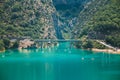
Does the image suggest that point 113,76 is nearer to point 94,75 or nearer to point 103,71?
point 94,75

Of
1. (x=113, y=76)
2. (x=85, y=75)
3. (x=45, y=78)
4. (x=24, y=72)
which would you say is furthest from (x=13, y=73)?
(x=113, y=76)

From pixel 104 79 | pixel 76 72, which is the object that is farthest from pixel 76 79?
pixel 76 72

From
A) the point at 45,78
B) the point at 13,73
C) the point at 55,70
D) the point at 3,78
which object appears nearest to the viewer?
the point at 3,78

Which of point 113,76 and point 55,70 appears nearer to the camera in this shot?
point 113,76

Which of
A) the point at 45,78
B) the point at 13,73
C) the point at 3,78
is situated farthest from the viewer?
the point at 13,73

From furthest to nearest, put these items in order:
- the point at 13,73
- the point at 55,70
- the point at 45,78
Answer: the point at 55,70 → the point at 13,73 → the point at 45,78

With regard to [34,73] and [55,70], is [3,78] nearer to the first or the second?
[34,73]

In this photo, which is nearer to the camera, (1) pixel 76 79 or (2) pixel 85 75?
(1) pixel 76 79

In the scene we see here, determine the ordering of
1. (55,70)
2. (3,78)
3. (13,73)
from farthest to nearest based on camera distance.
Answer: (55,70), (13,73), (3,78)

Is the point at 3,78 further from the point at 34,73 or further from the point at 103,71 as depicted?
the point at 103,71
